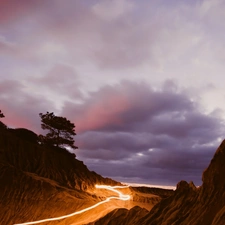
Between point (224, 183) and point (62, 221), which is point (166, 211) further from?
point (62, 221)

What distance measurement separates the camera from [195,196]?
62.3 feet

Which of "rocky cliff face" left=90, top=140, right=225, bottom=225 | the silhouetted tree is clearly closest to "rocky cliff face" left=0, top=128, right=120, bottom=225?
the silhouetted tree

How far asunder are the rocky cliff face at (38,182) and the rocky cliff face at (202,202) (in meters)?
26.4

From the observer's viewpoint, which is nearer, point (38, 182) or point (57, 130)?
point (38, 182)

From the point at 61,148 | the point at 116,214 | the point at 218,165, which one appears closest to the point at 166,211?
the point at 218,165

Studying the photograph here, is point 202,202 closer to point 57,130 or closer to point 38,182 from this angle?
point 38,182

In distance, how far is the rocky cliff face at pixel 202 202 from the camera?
1641cm

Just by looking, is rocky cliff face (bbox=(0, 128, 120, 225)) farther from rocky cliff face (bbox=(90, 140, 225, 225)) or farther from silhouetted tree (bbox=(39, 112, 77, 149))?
rocky cliff face (bbox=(90, 140, 225, 225))

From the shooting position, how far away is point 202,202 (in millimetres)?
17672

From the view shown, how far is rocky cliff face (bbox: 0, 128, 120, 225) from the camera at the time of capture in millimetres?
45750

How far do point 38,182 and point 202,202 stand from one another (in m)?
37.5

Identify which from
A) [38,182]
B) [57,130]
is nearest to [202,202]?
[38,182]

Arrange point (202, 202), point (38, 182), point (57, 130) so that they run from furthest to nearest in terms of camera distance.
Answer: point (57, 130)
point (38, 182)
point (202, 202)

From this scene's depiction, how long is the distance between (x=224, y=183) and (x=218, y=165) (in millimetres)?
1126
